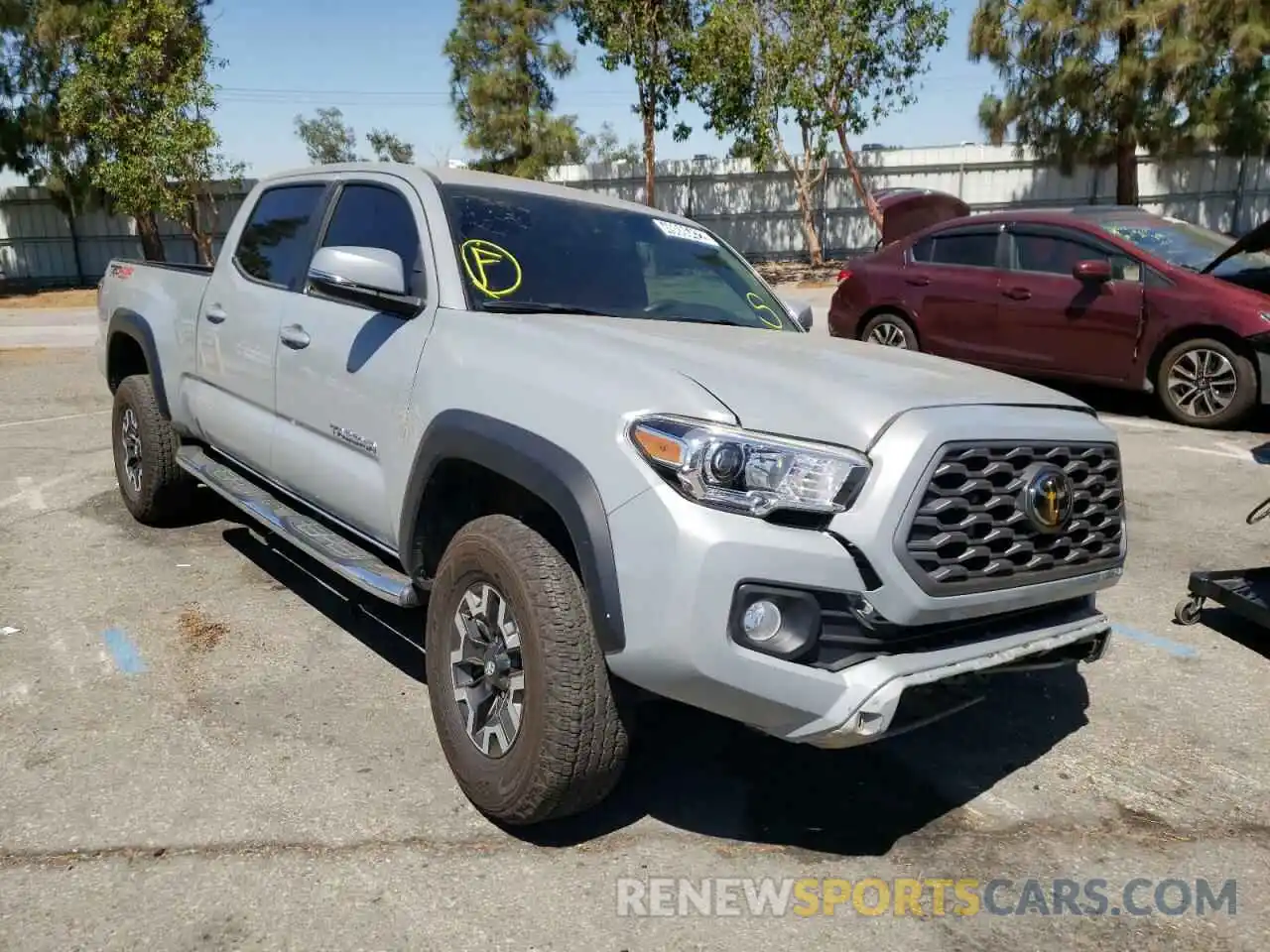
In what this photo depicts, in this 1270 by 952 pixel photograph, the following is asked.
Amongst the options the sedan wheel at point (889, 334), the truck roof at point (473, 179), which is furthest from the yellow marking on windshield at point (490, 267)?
the sedan wheel at point (889, 334)

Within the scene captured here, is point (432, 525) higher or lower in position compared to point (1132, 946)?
higher

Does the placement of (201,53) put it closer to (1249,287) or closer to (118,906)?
(1249,287)

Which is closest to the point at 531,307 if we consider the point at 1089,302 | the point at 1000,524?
the point at 1000,524

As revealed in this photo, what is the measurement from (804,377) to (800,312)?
70.2 inches

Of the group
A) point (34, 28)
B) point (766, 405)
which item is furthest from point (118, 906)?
point (34, 28)

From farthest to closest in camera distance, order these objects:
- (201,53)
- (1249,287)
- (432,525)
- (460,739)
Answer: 1. (201,53)
2. (1249,287)
3. (432,525)
4. (460,739)

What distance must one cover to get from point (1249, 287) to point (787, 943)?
754cm

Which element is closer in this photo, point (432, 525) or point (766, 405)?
point (766, 405)

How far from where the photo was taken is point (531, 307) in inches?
139

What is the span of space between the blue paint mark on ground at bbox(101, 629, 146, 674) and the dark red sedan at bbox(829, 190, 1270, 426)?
22.8ft

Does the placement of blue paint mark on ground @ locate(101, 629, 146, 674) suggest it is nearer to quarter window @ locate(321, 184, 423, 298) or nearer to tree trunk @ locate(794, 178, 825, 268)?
quarter window @ locate(321, 184, 423, 298)

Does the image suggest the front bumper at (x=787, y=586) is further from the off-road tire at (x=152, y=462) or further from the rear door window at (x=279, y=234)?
the off-road tire at (x=152, y=462)

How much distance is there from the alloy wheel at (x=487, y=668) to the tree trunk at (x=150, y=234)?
1042 inches

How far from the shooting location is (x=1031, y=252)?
30.2ft
